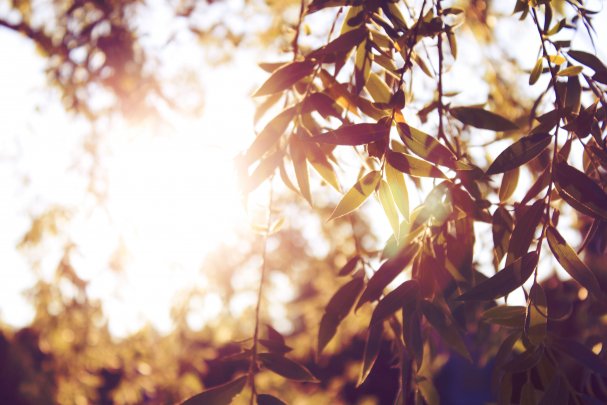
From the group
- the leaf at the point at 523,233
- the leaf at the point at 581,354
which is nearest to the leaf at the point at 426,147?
the leaf at the point at 523,233

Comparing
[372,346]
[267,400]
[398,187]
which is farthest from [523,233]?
[267,400]

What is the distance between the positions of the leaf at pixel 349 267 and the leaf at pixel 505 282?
293 mm

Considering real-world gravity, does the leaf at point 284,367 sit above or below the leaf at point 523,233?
below

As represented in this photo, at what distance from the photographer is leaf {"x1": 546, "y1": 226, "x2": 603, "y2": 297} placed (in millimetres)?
631

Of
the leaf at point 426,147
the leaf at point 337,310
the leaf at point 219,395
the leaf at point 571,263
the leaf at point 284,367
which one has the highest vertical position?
the leaf at point 426,147

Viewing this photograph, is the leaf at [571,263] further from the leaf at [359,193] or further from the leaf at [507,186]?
the leaf at [359,193]

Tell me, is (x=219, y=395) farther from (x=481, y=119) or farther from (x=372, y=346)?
(x=481, y=119)

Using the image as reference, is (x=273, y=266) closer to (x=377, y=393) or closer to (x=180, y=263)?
(x=180, y=263)

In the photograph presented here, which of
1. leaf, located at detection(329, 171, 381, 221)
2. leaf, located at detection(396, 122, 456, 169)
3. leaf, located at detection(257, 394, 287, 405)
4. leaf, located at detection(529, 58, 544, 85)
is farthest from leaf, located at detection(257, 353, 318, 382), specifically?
leaf, located at detection(529, 58, 544, 85)

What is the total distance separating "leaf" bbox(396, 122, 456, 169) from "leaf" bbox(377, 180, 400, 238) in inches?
2.4

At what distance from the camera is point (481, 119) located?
2.71 ft

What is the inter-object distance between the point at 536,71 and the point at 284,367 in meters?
0.55

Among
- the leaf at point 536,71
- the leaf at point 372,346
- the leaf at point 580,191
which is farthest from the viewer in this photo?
the leaf at point 372,346

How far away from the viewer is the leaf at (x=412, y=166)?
68 centimetres
